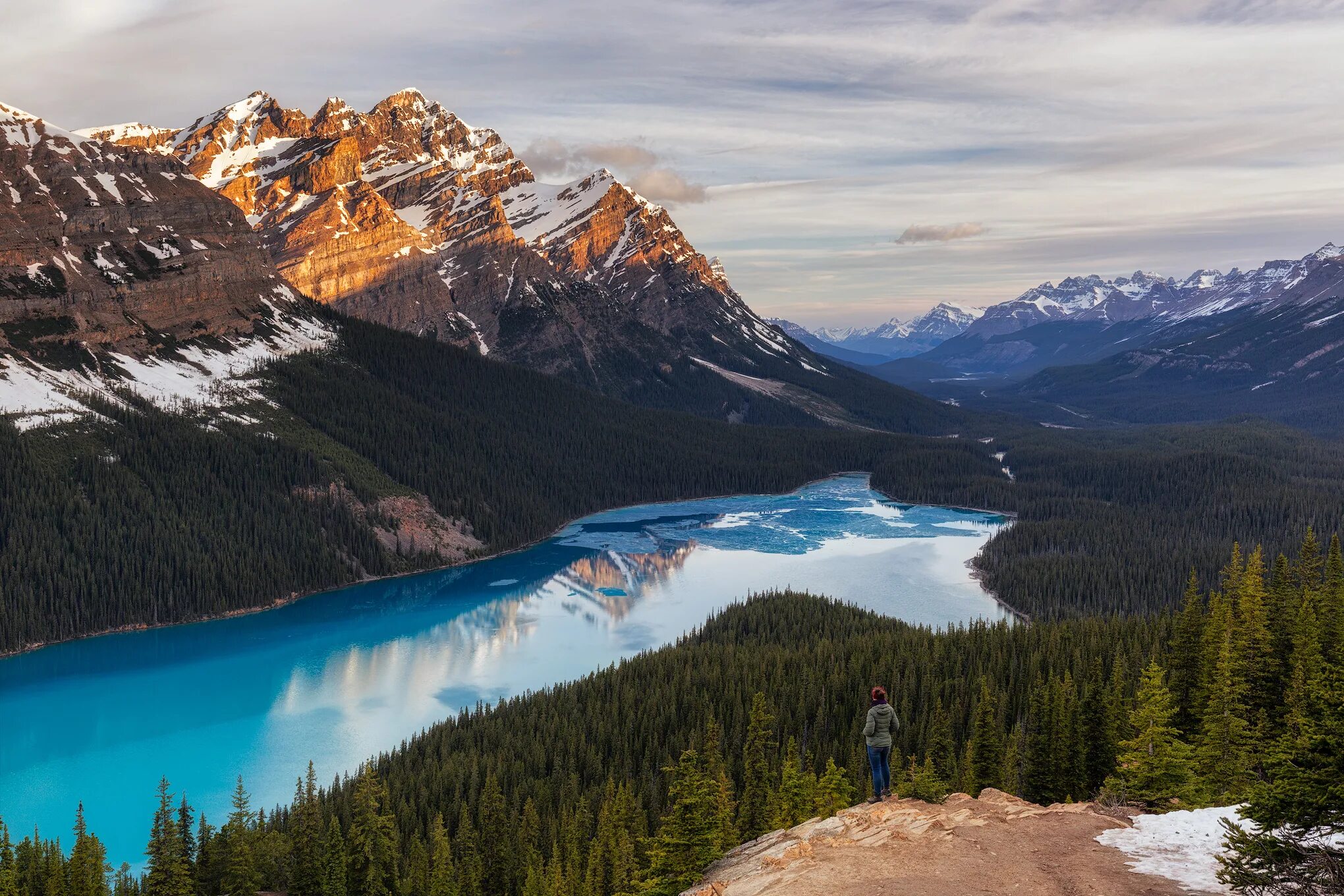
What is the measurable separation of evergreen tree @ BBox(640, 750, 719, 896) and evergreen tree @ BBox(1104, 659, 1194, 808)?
1565 cm

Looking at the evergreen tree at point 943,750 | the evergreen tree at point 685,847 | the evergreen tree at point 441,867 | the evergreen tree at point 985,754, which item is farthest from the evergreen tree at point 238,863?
the evergreen tree at point 943,750

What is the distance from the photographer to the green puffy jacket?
1280 inches

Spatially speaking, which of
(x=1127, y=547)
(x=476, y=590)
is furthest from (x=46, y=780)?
(x=1127, y=547)

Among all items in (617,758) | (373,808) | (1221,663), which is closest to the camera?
(1221,663)

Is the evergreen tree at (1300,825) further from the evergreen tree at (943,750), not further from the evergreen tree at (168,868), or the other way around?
the evergreen tree at (168,868)

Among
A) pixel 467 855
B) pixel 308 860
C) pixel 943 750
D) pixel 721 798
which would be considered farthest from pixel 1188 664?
pixel 308 860

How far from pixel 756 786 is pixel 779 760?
36.4ft

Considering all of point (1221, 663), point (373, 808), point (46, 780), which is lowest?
point (46, 780)

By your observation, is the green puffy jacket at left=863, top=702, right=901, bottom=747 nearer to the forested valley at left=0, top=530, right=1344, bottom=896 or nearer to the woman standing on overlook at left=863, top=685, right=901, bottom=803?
the woman standing on overlook at left=863, top=685, right=901, bottom=803

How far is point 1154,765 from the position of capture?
41.8 m

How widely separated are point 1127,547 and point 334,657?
123 metres

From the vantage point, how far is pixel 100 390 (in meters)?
173

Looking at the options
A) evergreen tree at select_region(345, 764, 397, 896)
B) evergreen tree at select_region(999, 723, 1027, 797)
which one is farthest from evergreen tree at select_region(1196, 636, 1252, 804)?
evergreen tree at select_region(345, 764, 397, 896)

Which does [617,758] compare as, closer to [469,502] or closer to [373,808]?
[373,808]
